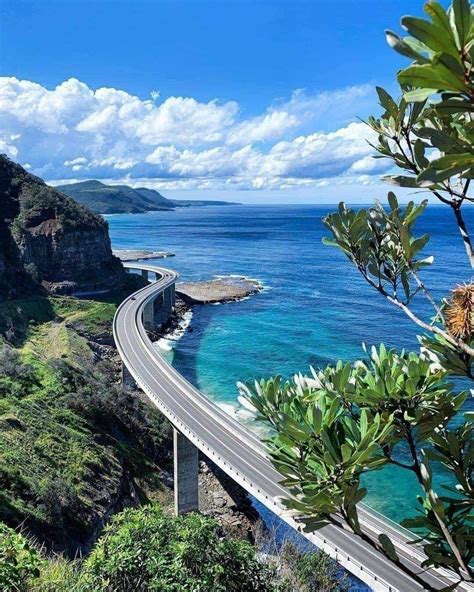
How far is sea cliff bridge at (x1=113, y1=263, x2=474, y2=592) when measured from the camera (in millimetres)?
19609

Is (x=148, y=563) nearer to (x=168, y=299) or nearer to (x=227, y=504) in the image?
(x=227, y=504)

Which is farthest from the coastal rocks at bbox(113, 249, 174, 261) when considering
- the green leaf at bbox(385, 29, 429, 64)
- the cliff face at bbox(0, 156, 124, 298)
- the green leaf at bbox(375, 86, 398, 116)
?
the green leaf at bbox(385, 29, 429, 64)

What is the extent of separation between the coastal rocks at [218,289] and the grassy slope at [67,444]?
121 feet

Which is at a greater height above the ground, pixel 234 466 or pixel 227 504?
pixel 234 466

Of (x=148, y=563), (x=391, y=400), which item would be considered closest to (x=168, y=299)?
(x=148, y=563)

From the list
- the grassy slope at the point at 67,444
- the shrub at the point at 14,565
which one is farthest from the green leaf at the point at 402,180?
the grassy slope at the point at 67,444

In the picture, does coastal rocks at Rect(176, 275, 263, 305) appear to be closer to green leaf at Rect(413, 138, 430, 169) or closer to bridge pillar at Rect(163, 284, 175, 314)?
bridge pillar at Rect(163, 284, 175, 314)

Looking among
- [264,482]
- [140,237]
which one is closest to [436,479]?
[264,482]

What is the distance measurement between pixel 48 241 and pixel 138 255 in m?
55.0

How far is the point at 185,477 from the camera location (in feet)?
113

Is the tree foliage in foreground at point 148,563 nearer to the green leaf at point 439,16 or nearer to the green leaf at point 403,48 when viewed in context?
the green leaf at point 403,48

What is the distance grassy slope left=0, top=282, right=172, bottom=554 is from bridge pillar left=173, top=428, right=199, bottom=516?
244 centimetres

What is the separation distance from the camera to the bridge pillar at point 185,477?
3412 cm

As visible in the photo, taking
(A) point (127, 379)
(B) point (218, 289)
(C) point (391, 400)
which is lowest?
(A) point (127, 379)
